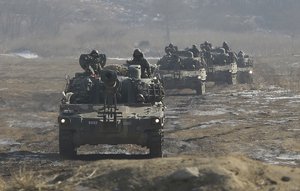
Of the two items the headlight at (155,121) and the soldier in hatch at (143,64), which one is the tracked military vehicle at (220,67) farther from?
the headlight at (155,121)

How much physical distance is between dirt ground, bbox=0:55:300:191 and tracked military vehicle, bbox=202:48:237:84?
25.1 inches

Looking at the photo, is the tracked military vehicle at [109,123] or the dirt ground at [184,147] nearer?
the dirt ground at [184,147]

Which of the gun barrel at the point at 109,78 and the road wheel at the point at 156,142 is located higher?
the gun barrel at the point at 109,78

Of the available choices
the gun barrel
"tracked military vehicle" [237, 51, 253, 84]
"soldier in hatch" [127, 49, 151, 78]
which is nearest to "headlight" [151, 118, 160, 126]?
the gun barrel

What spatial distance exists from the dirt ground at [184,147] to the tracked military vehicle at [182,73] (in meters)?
0.66

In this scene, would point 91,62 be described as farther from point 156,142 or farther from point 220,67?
point 220,67

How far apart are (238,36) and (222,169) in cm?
8412

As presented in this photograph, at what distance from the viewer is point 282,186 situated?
26.4ft

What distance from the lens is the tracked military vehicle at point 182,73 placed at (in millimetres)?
26250

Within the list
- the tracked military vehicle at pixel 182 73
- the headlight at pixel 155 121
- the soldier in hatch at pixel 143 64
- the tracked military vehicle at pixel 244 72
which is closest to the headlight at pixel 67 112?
the headlight at pixel 155 121

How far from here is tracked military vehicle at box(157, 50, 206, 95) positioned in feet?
86.1

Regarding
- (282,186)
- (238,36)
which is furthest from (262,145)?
(238,36)

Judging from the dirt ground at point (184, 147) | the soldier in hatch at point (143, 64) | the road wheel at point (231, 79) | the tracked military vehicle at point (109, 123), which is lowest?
the dirt ground at point (184, 147)

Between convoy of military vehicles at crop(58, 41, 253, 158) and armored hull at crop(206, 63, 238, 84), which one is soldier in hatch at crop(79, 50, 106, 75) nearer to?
convoy of military vehicles at crop(58, 41, 253, 158)
